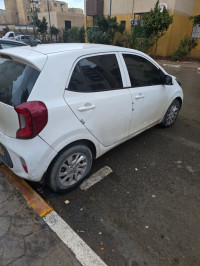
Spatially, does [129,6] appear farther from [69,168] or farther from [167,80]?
[69,168]

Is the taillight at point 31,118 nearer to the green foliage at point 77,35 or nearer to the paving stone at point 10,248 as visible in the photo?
the paving stone at point 10,248

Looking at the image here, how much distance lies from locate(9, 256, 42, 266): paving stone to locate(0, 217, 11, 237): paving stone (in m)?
0.36

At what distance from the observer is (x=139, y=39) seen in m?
15.7

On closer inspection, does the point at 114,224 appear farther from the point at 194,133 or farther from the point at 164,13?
the point at 164,13

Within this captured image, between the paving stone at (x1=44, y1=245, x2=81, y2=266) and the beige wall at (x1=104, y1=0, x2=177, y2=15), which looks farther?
the beige wall at (x1=104, y1=0, x2=177, y2=15)

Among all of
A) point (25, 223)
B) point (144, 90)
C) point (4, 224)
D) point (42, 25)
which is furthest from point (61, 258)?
point (42, 25)

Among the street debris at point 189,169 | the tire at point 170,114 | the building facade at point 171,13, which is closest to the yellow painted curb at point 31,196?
the street debris at point 189,169

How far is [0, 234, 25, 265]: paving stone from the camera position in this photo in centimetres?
180

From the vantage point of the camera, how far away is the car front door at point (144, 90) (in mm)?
2947

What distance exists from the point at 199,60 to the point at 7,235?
56.9 ft

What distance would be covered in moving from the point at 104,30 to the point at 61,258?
19.9 m

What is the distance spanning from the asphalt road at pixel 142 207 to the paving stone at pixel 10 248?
51cm

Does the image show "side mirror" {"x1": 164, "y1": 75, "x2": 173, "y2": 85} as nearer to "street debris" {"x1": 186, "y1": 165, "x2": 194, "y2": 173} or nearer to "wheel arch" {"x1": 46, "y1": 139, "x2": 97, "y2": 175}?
"street debris" {"x1": 186, "y1": 165, "x2": 194, "y2": 173}

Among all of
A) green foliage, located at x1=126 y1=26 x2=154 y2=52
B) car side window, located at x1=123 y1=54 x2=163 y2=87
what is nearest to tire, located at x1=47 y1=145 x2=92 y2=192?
car side window, located at x1=123 y1=54 x2=163 y2=87
